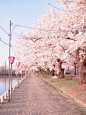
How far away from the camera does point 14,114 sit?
632 cm

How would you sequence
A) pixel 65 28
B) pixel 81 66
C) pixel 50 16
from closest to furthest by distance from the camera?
pixel 65 28 → pixel 81 66 → pixel 50 16

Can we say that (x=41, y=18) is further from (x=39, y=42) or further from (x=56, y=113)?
(x=56, y=113)

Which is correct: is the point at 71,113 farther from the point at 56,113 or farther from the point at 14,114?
the point at 14,114

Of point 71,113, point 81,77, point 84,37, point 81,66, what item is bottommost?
point 71,113

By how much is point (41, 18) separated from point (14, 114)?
16332 mm

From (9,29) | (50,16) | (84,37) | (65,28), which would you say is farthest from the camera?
(50,16)

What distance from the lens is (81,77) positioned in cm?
1544

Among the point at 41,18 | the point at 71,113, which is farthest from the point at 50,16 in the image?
the point at 71,113

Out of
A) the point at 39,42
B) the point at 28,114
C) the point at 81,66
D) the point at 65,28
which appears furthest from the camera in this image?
the point at 39,42

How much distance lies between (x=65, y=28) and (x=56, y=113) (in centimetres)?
966

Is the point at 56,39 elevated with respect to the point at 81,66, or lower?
elevated

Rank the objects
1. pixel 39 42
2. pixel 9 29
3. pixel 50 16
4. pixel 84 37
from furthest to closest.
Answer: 1. pixel 50 16
2. pixel 39 42
3. pixel 84 37
4. pixel 9 29

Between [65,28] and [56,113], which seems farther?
[65,28]

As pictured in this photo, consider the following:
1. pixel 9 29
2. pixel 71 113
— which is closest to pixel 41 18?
pixel 9 29
